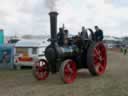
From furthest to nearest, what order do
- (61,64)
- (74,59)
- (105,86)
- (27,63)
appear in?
(27,63) → (74,59) → (61,64) → (105,86)

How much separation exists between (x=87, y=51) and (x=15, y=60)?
225 inches

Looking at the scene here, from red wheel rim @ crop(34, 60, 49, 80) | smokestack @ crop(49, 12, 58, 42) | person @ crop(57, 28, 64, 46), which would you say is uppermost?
smokestack @ crop(49, 12, 58, 42)

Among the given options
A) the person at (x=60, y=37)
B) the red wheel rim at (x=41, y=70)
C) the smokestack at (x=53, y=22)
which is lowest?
the red wheel rim at (x=41, y=70)

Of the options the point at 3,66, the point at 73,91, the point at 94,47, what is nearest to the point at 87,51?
the point at 94,47

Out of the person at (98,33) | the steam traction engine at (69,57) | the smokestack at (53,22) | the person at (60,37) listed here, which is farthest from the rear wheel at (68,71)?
the person at (98,33)

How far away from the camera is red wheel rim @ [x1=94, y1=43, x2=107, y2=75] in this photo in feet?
40.7

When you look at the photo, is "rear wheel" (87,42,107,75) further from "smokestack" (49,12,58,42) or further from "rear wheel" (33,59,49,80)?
"smokestack" (49,12,58,42)

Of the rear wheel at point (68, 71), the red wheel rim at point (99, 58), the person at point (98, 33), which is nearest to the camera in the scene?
the rear wheel at point (68, 71)

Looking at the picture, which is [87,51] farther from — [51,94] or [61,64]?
[51,94]

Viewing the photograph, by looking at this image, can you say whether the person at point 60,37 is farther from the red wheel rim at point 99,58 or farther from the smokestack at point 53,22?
the red wheel rim at point 99,58

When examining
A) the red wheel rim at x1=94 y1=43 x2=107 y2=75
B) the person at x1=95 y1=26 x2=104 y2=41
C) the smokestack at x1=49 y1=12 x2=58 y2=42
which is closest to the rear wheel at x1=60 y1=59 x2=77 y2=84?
the smokestack at x1=49 y1=12 x2=58 y2=42

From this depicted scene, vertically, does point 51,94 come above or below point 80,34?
below

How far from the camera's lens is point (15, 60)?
54.8ft

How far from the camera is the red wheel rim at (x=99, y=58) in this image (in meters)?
12.4
